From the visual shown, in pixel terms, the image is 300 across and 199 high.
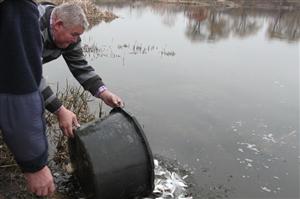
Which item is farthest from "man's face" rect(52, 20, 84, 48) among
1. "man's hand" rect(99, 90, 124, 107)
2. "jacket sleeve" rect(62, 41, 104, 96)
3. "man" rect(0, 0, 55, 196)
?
"man" rect(0, 0, 55, 196)

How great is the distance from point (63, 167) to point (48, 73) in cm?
433

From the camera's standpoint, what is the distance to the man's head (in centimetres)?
265

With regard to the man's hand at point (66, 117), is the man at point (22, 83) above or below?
above

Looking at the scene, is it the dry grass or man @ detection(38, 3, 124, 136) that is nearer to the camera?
man @ detection(38, 3, 124, 136)

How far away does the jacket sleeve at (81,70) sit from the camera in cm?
360

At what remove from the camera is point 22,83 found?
149 cm

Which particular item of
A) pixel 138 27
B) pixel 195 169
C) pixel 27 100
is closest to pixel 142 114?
pixel 195 169

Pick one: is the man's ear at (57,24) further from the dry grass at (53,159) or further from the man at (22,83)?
the dry grass at (53,159)

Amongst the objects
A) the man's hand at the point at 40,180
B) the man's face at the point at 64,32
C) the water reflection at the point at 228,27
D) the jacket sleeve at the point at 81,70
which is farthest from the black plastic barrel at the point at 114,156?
the water reflection at the point at 228,27

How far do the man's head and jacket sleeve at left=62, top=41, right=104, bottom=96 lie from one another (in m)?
0.68

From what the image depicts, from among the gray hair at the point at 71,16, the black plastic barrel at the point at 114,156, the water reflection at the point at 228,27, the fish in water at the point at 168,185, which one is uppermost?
the gray hair at the point at 71,16

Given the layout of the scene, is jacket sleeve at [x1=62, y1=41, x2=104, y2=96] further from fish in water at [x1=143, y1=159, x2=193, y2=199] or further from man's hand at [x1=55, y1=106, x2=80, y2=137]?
fish in water at [x1=143, y1=159, x2=193, y2=199]

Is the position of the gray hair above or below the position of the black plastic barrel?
above

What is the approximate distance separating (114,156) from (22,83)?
1.68 metres
